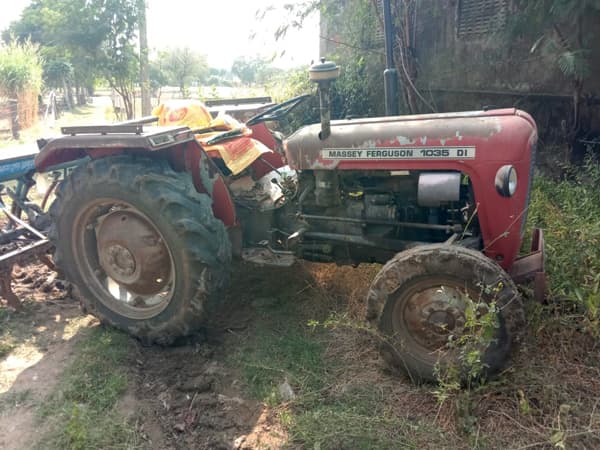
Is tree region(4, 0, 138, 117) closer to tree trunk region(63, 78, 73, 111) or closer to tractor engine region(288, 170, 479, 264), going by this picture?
tractor engine region(288, 170, 479, 264)

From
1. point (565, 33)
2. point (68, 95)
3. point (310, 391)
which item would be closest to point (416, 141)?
point (310, 391)

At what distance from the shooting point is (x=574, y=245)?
310 cm

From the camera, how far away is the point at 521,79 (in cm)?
591

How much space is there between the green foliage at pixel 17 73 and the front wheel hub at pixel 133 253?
10888 mm

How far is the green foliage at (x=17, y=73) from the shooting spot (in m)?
11.9

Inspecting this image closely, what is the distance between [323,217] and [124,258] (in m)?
1.30

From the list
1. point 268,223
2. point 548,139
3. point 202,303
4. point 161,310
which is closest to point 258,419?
point 202,303

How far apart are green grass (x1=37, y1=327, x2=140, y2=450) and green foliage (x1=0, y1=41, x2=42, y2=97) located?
1113 centimetres

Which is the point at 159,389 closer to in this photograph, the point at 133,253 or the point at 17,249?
the point at 133,253

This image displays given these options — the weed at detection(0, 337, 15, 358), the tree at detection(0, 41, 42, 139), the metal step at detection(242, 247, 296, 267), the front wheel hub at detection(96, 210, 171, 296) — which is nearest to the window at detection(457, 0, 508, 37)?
the metal step at detection(242, 247, 296, 267)

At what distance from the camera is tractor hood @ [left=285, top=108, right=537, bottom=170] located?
255cm

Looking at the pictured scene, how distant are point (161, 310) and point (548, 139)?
488 centimetres

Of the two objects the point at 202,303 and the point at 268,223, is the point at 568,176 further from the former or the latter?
the point at 202,303

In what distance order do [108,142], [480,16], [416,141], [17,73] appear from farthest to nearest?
1. [17,73]
2. [480,16]
3. [108,142]
4. [416,141]
